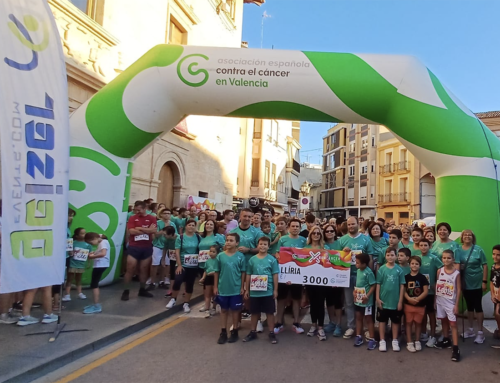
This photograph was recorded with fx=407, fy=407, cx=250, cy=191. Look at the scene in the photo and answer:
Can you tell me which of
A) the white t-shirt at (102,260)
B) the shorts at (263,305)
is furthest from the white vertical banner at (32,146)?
the shorts at (263,305)

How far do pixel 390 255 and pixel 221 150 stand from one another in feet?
51.9

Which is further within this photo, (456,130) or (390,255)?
(456,130)

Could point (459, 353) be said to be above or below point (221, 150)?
below

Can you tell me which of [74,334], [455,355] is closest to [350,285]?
[455,355]

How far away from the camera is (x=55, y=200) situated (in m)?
4.88

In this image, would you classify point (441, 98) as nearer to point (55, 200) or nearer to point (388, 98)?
point (388, 98)

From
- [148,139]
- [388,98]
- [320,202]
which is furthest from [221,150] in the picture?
[320,202]

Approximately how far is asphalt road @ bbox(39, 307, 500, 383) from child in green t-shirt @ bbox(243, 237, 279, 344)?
1.07ft

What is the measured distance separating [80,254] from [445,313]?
554 cm

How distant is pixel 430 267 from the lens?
5.79 metres

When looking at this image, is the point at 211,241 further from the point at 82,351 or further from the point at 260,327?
the point at 82,351

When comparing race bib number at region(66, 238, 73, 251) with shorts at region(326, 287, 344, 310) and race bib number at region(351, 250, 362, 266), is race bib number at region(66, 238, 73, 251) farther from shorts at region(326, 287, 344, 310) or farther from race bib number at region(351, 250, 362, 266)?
race bib number at region(351, 250, 362, 266)

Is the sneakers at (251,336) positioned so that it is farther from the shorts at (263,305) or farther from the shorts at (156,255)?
the shorts at (156,255)

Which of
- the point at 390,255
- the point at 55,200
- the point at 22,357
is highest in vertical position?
the point at 55,200
